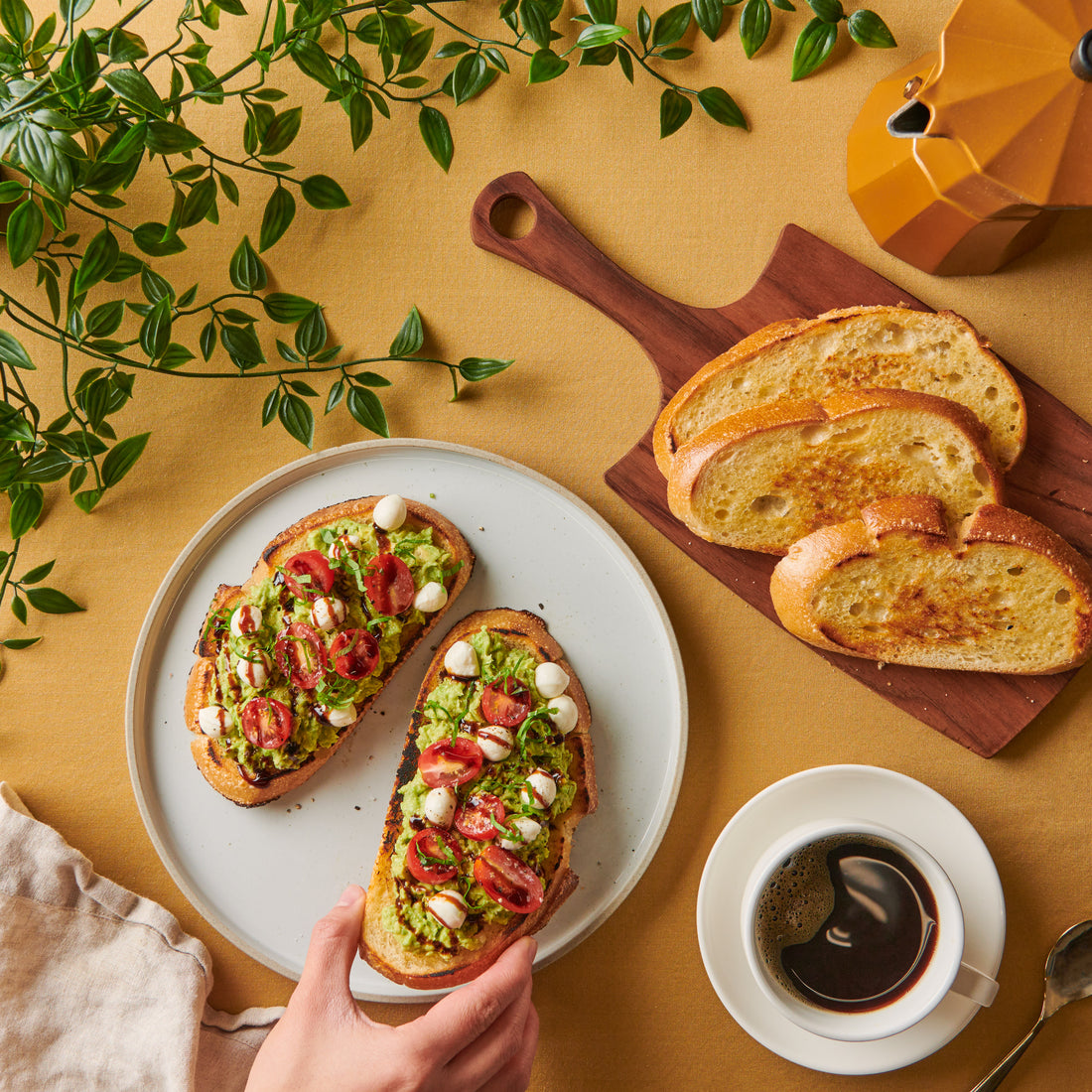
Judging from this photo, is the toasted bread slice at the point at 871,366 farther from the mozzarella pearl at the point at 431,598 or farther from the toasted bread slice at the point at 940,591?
the mozzarella pearl at the point at 431,598

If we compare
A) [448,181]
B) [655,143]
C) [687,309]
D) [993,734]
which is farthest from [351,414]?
[993,734]

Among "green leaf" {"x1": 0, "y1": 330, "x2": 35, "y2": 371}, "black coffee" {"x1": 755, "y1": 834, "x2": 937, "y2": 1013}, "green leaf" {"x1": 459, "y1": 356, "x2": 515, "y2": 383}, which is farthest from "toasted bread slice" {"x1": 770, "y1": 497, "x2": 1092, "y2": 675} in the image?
"green leaf" {"x1": 0, "y1": 330, "x2": 35, "y2": 371}

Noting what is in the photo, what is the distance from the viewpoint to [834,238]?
81.0 inches

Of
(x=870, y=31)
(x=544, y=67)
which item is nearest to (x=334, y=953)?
Answer: (x=544, y=67)

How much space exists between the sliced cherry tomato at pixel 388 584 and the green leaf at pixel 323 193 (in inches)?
35.1

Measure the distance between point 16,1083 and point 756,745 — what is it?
6.55 feet

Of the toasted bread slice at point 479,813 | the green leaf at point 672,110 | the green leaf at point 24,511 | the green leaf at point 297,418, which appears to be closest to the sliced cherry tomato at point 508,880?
the toasted bread slice at point 479,813

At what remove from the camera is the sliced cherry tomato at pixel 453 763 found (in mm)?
1842

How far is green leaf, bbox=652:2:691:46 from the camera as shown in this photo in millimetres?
1990

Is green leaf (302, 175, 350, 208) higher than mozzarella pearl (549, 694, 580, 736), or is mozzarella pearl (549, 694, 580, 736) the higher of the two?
green leaf (302, 175, 350, 208)

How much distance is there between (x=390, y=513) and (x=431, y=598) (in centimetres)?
22

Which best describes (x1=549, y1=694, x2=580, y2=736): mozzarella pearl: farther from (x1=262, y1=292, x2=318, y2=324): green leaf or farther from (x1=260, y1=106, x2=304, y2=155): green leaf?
(x1=260, y1=106, x2=304, y2=155): green leaf

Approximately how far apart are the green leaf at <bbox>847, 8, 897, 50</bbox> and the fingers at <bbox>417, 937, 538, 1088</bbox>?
88.3 inches

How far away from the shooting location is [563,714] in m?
1.89
